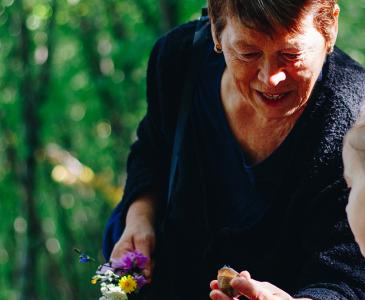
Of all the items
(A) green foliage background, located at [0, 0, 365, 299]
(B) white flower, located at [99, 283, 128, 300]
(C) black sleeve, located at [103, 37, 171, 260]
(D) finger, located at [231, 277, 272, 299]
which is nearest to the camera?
(D) finger, located at [231, 277, 272, 299]

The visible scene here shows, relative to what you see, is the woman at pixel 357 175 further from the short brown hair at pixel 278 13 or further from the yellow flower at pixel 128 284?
the yellow flower at pixel 128 284

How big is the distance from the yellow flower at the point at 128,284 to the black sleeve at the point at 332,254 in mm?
588

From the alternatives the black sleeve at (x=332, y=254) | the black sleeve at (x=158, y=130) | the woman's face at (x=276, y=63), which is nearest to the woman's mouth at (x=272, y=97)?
the woman's face at (x=276, y=63)

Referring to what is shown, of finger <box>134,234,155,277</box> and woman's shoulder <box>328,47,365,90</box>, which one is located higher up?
woman's shoulder <box>328,47,365,90</box>

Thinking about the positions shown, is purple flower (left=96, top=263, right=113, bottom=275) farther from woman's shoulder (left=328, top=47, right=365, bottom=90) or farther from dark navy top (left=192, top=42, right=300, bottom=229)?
woman's shoulder (left=328, top=47, right=365, bottom=90)

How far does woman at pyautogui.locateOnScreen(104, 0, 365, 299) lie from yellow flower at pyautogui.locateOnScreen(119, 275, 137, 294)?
20cm

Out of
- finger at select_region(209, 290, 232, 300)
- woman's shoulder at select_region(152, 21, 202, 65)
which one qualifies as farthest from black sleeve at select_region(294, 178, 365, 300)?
woman's shoulder at select_region(152, 21, 202, 65)

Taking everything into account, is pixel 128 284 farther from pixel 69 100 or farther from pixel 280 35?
pixel 69 100

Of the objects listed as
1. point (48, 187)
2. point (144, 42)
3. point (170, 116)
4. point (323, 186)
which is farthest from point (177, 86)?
point (48, 187)

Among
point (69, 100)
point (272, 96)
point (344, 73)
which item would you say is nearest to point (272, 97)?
point (272, 96)

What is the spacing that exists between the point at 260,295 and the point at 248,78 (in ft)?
2.42

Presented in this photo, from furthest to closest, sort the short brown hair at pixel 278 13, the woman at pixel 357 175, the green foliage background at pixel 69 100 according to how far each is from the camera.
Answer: the green foliage background at pixel 69 100 < the short brown hair at pixel 278 13 < the woman at pixel 357 175

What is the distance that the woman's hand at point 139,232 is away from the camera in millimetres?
2826

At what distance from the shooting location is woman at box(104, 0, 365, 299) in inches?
91.1
